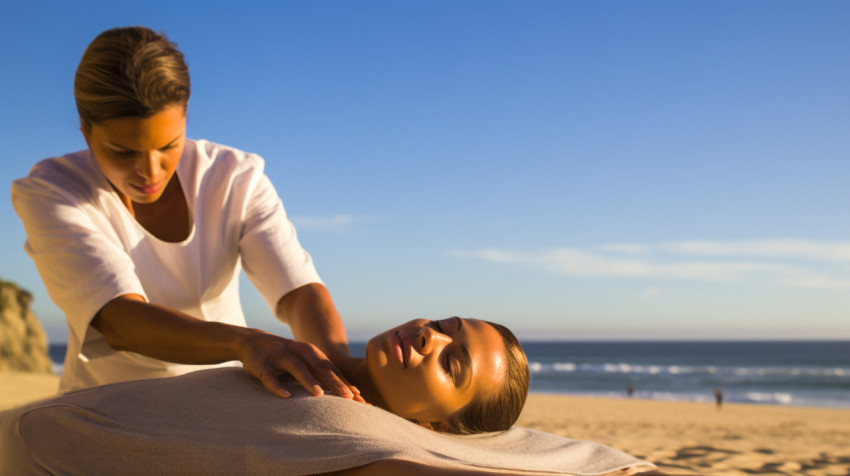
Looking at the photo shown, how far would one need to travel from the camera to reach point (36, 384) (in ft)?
46.6

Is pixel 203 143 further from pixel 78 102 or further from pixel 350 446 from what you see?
pixel 350 446

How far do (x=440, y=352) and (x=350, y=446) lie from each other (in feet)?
2.01

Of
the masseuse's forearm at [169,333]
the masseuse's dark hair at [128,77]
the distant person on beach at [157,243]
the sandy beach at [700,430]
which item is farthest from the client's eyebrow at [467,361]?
the sandy beach at [700,430]

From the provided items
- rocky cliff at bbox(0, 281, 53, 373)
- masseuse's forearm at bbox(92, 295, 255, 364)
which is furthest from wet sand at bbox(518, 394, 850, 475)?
rocky cliff at bbox(0, 281, 53, 373)

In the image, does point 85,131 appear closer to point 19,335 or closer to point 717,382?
point 19,335

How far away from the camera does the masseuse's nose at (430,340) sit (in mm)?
2057

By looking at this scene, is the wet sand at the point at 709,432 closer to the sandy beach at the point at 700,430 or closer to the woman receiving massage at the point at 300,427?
the sandy beach at the point at 700,430

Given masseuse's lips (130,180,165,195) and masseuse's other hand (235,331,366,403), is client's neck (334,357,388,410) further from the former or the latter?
masseuse's lips (130,180,165,195)

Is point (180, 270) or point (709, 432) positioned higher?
point (180, 270)

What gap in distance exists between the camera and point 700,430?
12.5 m

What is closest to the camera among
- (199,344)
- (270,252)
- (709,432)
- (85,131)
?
(199,344)

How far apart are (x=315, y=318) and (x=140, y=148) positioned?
77cm

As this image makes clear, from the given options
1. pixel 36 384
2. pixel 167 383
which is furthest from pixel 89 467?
pixel 36 384

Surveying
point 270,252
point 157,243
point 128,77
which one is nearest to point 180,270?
point 157,243
